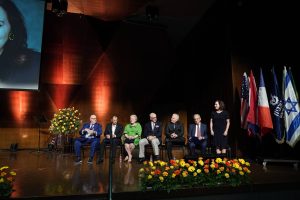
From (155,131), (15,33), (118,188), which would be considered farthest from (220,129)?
(15,33)

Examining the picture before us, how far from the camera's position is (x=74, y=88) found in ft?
28.2

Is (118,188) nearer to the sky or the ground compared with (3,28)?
nearer to the ground

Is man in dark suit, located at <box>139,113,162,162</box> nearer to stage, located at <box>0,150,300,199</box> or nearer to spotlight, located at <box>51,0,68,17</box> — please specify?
stage, located at <box>0,150,300,199</box>

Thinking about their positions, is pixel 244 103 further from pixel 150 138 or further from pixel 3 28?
pixel 3 28

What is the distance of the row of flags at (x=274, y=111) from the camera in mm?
5312

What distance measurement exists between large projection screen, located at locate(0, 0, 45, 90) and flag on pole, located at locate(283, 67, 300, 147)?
585 cm

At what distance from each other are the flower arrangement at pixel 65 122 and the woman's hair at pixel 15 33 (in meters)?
1.82

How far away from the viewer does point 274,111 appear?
18.3 ft

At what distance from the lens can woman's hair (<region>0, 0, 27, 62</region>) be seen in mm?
6820

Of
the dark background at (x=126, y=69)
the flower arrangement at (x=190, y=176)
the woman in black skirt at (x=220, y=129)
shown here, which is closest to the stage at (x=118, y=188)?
the flower arrangement at (x=190, y=176)

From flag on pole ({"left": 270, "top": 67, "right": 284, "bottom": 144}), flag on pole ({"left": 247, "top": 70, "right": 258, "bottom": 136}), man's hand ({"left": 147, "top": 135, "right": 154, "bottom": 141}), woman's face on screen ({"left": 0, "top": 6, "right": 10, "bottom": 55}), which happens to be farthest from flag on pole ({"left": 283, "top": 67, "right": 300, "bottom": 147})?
woman's face on screen ({"left": 0, "top": 6, "right": 10, "bottom": 55})

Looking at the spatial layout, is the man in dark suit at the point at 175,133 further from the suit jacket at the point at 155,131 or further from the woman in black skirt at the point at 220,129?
the woman in black skirt at the point at 220,129

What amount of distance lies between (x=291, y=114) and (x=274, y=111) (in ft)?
1.09

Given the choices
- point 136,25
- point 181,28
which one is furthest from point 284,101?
point 136,25
